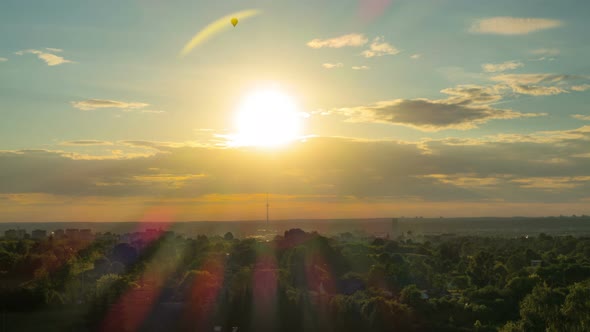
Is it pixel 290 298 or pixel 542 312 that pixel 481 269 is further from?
pixel 542 312

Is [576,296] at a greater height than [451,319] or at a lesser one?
greater

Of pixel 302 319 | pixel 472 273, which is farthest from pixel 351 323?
pixel 472 273

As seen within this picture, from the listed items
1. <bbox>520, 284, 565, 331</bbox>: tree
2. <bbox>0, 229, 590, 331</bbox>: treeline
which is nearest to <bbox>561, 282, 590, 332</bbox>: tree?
<bbox>0, 229, 590, 331</bbox>: treeline

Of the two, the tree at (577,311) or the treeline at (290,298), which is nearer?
the tree at (577,311)

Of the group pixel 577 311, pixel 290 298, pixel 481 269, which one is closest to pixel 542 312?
pixel 577 311

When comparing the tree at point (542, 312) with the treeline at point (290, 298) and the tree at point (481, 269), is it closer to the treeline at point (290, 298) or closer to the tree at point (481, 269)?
the treeline at point (290, 298)

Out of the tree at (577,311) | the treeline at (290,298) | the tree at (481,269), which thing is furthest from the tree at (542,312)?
the tree at (481,269)

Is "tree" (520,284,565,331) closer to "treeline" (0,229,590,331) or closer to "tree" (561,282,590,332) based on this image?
"treeline" (0,229,590,331)

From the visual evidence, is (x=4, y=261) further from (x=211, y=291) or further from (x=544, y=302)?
(x=544, y=302)

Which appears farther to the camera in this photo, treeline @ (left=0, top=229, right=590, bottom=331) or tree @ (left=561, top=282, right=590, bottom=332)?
treeline @ (left=0, top=229, right=590, bottom=331)

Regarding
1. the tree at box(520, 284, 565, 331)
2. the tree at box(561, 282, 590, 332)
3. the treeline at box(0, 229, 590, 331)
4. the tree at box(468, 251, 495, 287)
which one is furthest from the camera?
the tree at box(468, 251, 495, 287)

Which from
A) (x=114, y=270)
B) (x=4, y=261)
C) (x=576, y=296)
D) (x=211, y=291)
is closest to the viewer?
(x=576, y=296)
